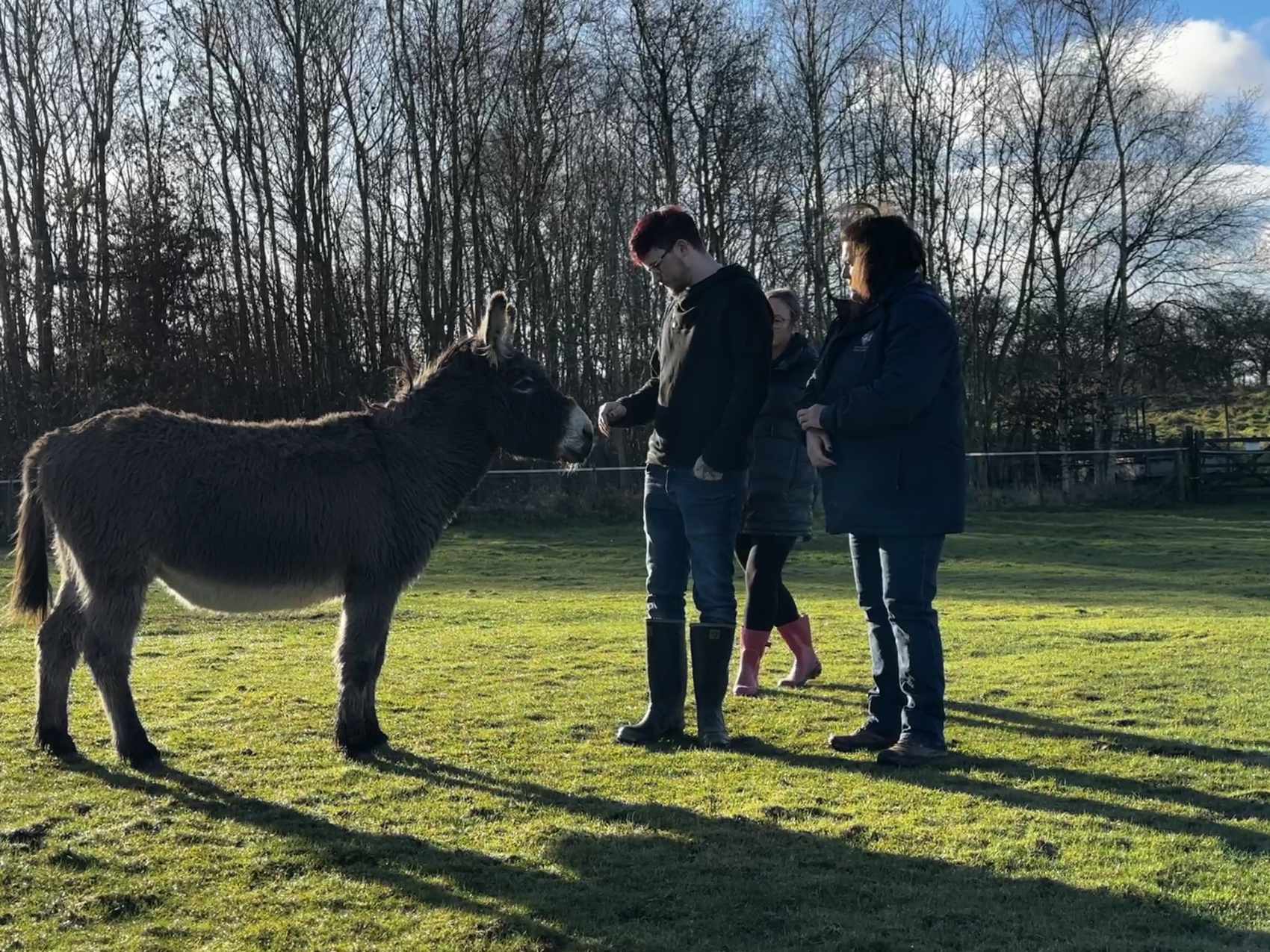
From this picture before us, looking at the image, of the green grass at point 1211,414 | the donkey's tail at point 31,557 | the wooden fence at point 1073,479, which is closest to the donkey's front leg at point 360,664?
the donkey's tail at point 31,557

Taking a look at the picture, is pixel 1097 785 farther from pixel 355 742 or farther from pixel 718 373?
pixel 355 742

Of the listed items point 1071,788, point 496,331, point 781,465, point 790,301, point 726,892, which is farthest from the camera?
point 790,301

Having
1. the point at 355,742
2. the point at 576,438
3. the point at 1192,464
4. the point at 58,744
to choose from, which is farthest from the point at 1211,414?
the point at 58,744

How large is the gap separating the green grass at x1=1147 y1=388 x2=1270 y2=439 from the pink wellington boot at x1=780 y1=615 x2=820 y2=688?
145ft

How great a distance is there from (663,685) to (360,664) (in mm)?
1527

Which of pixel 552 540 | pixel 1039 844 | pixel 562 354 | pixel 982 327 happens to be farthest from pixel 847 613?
pixel 982 327

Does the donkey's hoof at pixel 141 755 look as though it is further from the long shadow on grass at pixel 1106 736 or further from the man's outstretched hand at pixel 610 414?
the long shadow on grass at pixel 1106 736

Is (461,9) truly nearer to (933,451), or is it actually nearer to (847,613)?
(847,613)

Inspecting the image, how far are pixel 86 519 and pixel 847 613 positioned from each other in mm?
8589

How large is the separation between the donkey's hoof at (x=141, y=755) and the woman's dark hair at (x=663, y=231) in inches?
128

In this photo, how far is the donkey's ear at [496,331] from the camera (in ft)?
20.0

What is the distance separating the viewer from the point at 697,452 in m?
5.62

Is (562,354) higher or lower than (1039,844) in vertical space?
higher

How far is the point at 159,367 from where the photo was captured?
28375 mm
